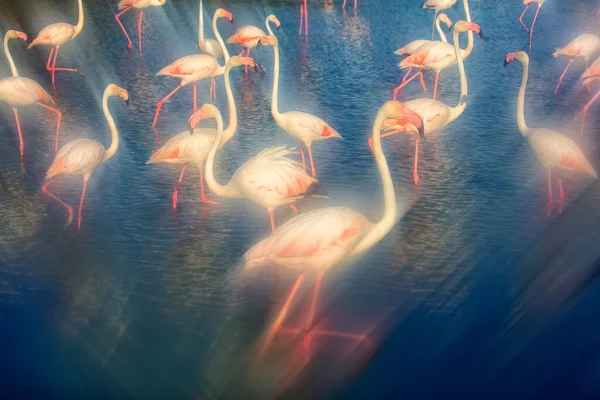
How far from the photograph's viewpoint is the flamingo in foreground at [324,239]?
487 centimetres

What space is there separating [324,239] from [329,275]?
949mm

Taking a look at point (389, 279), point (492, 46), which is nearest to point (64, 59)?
point (492, 46)

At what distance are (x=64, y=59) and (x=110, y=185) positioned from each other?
23.1 feet

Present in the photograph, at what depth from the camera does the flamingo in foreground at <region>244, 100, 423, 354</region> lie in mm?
4871

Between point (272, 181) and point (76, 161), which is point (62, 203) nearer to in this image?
point (76, 161)

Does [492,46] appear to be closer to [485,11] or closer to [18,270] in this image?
[485,11]

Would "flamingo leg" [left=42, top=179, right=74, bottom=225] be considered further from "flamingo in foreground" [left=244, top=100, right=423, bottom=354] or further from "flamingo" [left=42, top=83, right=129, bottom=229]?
"flamingo in foreground" [left=244, top=100, right=423, bottom=354]

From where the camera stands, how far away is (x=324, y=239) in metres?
4.85

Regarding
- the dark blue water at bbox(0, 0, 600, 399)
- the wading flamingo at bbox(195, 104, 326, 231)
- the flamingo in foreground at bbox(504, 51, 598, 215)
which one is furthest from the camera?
the flamingo in foreground at bbox(504, 51, 598, 215)

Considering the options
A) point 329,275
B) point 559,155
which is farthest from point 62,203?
point 559,155

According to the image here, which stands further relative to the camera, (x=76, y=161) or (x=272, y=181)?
(x=76, y=161)

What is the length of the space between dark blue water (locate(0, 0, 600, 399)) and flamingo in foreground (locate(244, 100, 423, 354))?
43 centimetres

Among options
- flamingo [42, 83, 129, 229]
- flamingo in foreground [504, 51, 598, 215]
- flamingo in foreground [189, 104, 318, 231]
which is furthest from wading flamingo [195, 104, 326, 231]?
flamingo in foreground [504, 51, 598, 215]

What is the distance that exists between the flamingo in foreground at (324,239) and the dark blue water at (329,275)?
0.43 metres
